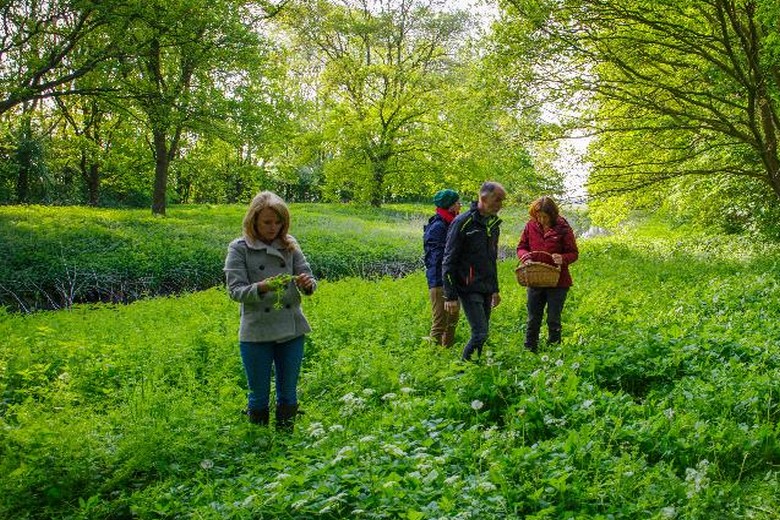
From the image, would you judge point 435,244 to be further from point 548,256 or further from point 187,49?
point 187,49

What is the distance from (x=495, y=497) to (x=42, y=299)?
1283 cm

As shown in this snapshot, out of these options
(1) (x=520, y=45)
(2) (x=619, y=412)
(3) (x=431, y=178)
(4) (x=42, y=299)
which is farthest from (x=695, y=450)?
(3) (x=431, y=178)

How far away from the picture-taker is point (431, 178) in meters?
32.7

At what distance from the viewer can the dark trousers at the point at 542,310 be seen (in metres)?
7.17

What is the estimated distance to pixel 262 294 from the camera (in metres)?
4.83

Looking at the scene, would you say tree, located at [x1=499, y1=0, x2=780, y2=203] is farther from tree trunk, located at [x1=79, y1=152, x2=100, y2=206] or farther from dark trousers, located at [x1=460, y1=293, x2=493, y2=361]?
tree trunk, located at [x1=79, y1=152, x2=100, y2=206]

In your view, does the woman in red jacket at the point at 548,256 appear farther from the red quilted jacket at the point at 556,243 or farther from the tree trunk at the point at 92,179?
the tree trunk at the point at 92,179

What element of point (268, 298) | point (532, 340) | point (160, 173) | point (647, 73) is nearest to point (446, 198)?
point (532, 340)

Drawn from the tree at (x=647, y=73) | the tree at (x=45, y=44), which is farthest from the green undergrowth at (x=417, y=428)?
the tree at (x=45, y=44)

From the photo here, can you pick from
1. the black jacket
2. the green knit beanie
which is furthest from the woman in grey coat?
the green knit beanie

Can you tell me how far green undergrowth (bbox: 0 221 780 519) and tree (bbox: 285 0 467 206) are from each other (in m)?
25.6

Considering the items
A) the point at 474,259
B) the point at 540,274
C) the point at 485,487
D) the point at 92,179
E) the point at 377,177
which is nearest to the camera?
the point at 485,487

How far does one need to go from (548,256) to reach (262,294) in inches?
149

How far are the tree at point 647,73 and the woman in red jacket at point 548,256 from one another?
5433 millimetres
